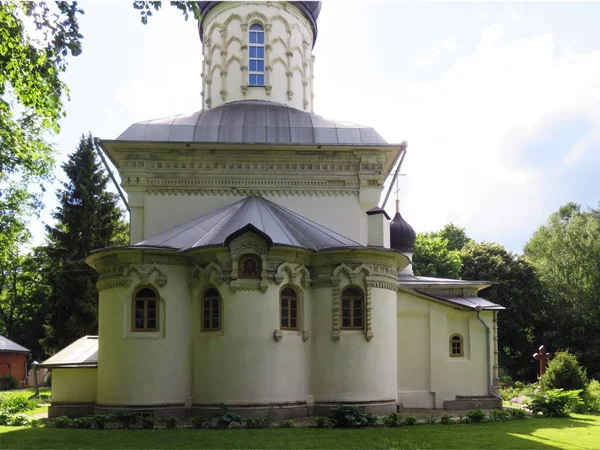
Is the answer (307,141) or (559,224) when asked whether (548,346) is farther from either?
(307,141)

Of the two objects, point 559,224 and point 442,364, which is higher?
point 559,224

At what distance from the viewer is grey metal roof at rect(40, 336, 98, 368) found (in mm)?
18609

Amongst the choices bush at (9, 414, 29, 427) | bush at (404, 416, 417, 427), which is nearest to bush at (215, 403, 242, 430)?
bush at (404, 416, 417, 427)

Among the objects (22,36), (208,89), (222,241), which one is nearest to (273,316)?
(222,241)

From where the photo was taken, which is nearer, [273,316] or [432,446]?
[432,446]

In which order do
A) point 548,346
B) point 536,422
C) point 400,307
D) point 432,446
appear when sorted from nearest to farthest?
point 432,446, point 536,422, point 400,307, point 548,346

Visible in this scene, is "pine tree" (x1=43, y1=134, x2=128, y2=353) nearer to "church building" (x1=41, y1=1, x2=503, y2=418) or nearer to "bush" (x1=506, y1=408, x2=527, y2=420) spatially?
"church building" (x1=41, y1=1, x2=503, y2=418)

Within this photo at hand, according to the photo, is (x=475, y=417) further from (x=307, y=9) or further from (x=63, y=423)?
(x=307, y=9)

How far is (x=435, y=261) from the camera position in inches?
1827

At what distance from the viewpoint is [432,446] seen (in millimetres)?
12461

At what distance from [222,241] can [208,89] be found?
30.7ft

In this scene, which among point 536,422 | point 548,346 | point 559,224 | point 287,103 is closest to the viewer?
point 536,422

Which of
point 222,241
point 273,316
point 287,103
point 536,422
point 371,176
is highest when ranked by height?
point 287,103

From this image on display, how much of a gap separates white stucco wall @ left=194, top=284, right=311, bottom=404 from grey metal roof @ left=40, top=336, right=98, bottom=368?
3.82 metres
